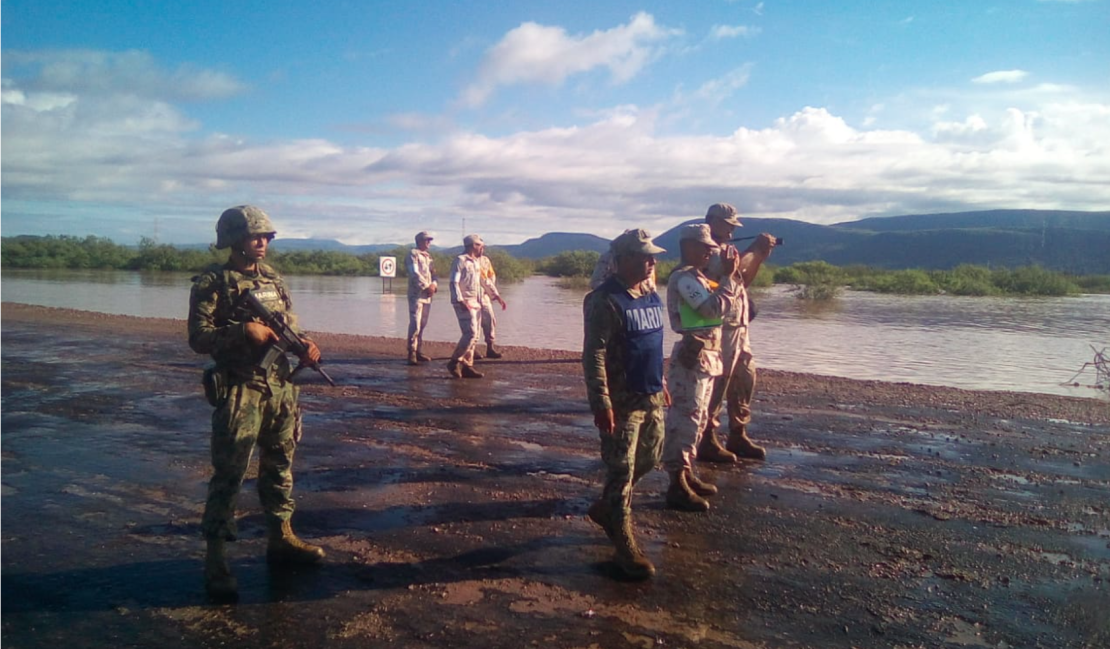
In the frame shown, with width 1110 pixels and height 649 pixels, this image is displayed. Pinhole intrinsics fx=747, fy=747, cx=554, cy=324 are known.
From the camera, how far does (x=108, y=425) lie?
802 centimetres

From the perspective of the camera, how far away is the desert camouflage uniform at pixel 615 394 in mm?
4297

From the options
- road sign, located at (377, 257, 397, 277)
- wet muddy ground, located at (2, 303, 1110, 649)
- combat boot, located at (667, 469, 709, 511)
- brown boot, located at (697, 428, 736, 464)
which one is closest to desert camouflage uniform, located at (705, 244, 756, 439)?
brown boot, located at (697, 428, 736, 464)

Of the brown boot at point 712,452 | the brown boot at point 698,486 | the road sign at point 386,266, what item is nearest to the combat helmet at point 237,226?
the brown boot at point 698,486

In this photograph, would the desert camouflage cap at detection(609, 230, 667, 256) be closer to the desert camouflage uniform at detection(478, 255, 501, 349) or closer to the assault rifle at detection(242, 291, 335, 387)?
the assault rifle at detection(242, 291, 335, 387)

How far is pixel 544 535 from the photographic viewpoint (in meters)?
4.96

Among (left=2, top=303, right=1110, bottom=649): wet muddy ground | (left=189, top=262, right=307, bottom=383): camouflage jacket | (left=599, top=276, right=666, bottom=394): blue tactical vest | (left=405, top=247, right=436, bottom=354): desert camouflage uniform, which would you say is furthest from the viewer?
(left=405, top=247, right=436, bottom=354): desert camouflage uniform

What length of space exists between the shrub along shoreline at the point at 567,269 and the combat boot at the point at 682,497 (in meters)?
29.4

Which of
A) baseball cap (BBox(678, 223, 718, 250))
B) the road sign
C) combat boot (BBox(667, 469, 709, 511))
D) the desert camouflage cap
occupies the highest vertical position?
the road sign

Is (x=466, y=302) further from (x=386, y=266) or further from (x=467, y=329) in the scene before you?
(x=386, y=266)

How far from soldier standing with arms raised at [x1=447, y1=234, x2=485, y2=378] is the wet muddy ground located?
1.85 metres

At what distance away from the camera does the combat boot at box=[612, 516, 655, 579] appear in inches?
168

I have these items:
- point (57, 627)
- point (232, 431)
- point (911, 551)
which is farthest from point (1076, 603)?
point (57, 627)

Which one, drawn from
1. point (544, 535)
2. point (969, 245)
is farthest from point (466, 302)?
point (969, 245)

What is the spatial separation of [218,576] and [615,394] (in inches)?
92.8
